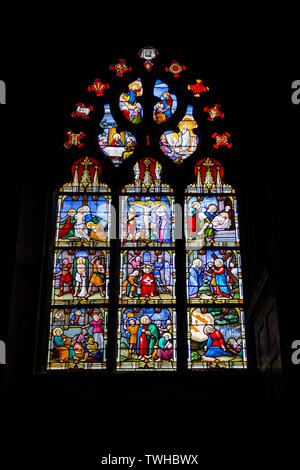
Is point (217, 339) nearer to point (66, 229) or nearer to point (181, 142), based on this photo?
point (66, 229)

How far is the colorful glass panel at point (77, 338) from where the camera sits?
6.77 meters

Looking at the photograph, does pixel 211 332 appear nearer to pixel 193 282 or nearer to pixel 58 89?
pixel 193 282

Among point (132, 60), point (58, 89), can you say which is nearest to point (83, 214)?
point (58, 89)

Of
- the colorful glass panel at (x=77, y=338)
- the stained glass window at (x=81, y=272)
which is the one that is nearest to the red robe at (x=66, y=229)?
the stained glass window at (x=81, y=272)

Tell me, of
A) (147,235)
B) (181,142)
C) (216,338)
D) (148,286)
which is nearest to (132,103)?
(181,142)

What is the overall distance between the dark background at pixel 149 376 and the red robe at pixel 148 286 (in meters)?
0.89

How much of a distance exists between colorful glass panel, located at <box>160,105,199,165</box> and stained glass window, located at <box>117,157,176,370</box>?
21 cm

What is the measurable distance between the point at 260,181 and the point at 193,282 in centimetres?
129

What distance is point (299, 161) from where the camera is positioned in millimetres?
5559

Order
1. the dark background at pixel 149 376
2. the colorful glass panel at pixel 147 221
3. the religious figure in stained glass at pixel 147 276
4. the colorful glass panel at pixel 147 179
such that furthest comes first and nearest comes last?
the colorful glass panel at pixel 147 179 < the colorful glass panel at pixel 147 221 < the religious figure in stained glass at pixel 147 276 < the dark background at pixel 149 376

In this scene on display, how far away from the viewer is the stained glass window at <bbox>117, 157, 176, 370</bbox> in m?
6.81

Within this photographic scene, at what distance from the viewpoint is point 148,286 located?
23.3 feet

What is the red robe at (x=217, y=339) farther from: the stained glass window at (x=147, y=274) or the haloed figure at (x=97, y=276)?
the haloed figure at (x=97, y=276)

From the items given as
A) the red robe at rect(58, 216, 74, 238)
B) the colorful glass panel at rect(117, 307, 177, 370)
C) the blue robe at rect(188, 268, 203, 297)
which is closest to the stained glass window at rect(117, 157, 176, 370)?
the colorful glass panel at rect(117, 307, 177, 370)
